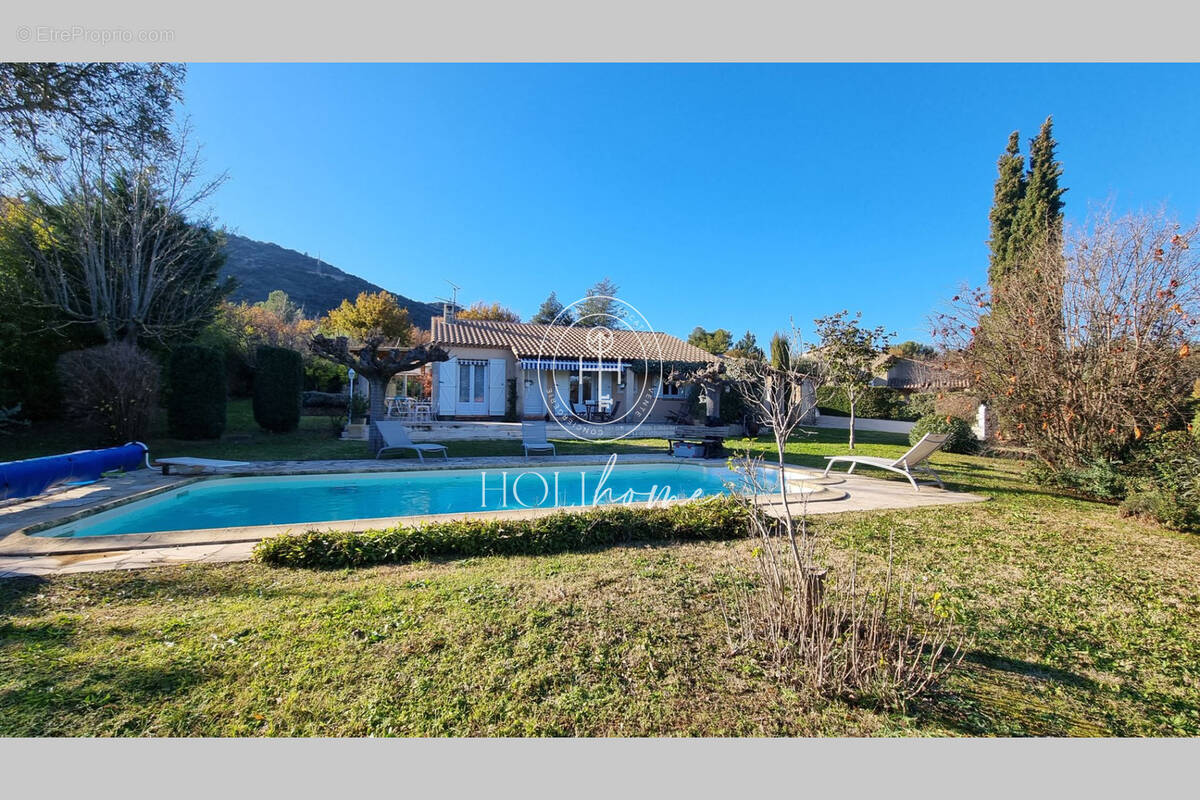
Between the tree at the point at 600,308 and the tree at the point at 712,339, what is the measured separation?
43.3 feet

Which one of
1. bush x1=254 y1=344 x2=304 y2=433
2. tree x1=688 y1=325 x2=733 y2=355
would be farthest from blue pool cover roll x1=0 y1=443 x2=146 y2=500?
tree x1=688 y1=325 x2=733 y2=355

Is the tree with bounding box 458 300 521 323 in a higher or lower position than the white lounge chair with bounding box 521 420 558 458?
higher

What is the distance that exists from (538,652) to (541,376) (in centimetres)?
2752

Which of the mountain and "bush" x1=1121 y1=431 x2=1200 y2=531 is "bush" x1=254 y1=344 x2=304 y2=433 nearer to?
"bush" x1=1121 y1=431 x2=1200 y2=531

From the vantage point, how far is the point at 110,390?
54.4 ft

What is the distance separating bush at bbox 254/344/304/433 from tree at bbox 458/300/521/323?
3868cm

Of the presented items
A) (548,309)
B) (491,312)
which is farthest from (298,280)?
(548,309)

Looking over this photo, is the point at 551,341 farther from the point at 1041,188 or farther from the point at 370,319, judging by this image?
the point at 1041,188

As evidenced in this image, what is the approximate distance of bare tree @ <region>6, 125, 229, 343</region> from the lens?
19.4 meters

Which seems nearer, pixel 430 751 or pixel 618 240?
pixel 430 751

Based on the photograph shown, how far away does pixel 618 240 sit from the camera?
94.2ft
